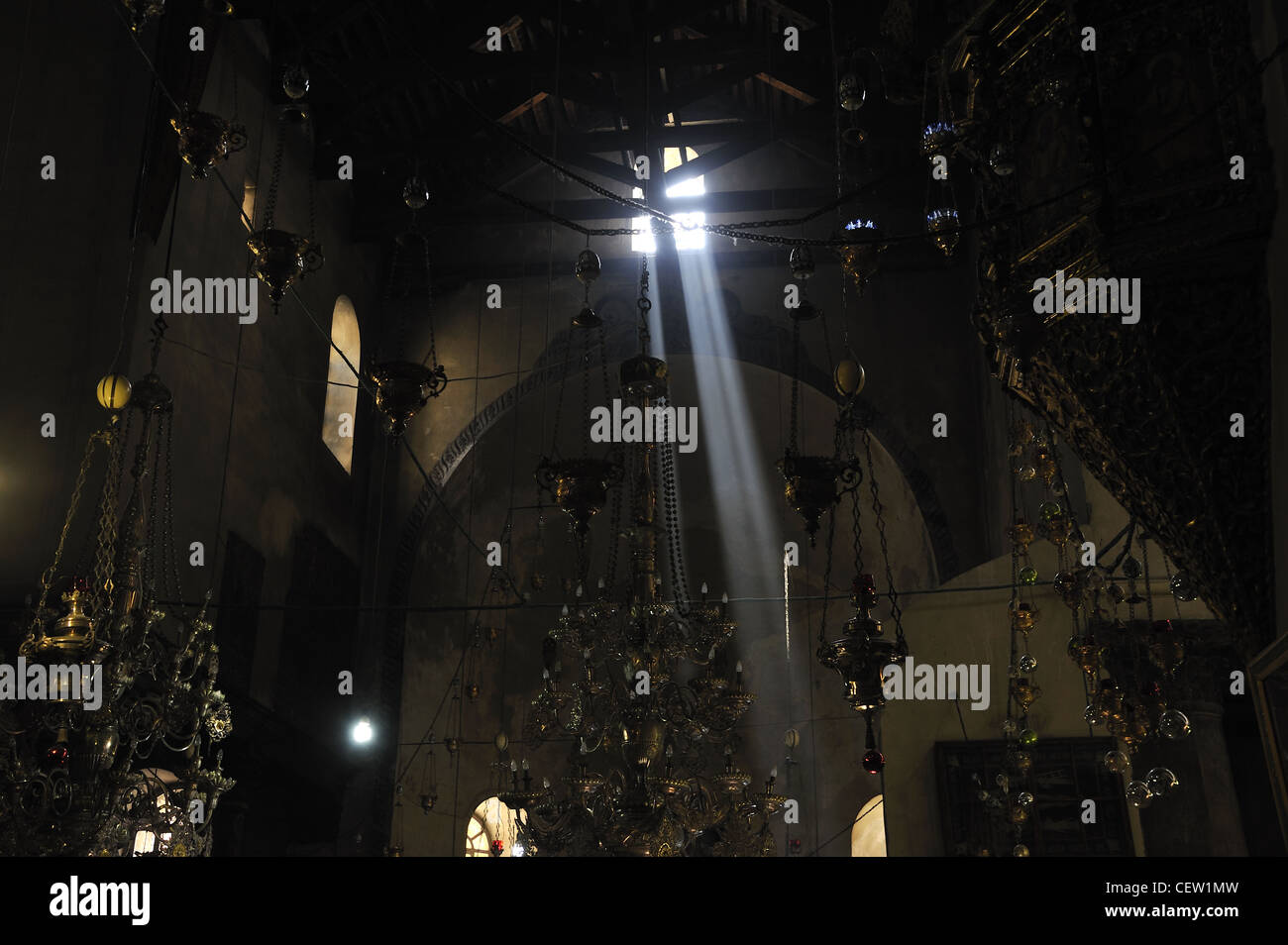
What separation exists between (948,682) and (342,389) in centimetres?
616

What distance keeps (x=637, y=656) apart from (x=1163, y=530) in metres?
2.90

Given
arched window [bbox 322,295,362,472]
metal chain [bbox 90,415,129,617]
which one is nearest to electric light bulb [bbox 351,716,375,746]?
arched window [bbox 322,295,362,472]

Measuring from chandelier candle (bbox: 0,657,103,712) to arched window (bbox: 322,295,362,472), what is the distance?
570 centimetres

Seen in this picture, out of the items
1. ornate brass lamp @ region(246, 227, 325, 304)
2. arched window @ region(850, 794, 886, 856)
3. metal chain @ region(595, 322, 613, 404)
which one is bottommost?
arched window @ region(850, 794, 886, 856)

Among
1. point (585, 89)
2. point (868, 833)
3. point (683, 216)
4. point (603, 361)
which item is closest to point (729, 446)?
point (683, 216)

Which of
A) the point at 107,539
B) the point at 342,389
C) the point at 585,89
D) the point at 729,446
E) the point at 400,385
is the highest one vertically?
the point at 585,89

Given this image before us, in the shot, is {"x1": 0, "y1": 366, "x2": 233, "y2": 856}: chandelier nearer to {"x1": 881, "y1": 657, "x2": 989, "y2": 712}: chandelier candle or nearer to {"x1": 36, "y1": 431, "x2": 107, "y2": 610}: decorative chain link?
{"x1": 36, "y1": 431, "x2": 107, "y2": 610}: decorative chain link

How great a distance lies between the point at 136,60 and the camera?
6918mm

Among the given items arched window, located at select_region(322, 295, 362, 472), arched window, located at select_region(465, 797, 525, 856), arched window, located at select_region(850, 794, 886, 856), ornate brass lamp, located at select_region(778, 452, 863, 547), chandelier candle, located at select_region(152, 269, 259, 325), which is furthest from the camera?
arched window, located at select_region(465, 797, 525, 856)

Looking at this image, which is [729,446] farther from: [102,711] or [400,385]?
[400,385]

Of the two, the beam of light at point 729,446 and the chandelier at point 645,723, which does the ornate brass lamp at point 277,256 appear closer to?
the chandelier at point 645,723

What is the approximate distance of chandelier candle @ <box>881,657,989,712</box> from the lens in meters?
8.20

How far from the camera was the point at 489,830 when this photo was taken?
40.2 feet
